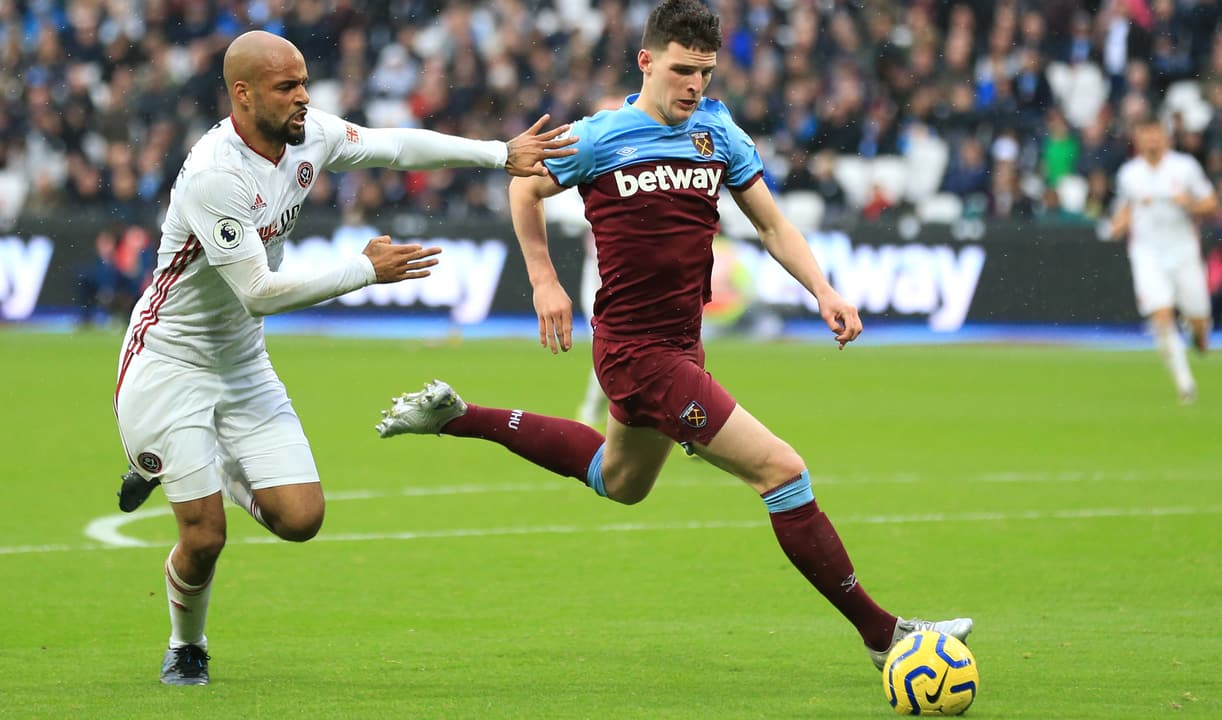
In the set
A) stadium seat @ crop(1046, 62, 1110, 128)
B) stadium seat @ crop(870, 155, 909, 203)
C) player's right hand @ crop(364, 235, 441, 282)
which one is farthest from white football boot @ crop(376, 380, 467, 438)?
stadium seat @ crop(1046, 62, 1110, 128)

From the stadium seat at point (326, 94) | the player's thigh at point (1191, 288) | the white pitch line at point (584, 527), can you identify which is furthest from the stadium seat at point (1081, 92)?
the white pitch line at point (584, 527)

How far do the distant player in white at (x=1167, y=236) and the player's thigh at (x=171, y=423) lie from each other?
38.3 ft

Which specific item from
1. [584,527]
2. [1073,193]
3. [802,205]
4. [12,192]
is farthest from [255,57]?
[12,192]

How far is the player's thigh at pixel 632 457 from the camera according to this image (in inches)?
268

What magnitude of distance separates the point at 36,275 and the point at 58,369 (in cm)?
581

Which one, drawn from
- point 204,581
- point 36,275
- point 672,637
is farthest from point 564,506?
point 36,275

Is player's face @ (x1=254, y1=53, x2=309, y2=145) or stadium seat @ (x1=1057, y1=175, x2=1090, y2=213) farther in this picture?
stadium seat @ (x1=1057, y1=175, x2=1090, y2=213)

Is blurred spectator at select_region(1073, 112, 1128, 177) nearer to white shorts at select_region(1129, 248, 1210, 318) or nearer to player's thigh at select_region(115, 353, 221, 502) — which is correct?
white shorts at select_region(1129, 248, 1210, 318)

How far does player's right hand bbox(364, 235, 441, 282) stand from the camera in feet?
19.7

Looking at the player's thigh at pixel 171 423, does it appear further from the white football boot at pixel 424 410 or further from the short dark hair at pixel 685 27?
the short dark hair at pixel 685 27

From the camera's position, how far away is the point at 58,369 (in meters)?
19.7

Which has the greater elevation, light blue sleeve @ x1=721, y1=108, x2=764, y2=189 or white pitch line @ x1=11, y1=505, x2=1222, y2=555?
light blue sleeve @ x1=721, y1=108, x2=764, y2=189

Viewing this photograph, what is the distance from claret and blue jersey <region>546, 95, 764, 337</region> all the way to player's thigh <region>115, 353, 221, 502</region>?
1.47 metres

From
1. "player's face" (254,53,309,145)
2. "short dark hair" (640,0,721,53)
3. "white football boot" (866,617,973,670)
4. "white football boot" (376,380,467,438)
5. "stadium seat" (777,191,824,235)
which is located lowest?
"stadium seat" (777,191,824,235)
